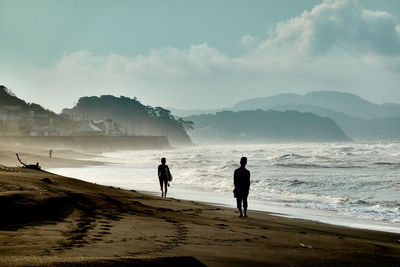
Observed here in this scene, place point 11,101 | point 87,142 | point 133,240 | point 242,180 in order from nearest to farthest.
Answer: point 133,240
point 242,180
point 87,142
point 11,101

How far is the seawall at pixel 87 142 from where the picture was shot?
95512 mm

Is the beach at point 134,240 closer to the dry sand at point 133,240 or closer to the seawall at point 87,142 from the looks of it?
the dry sand at point 133,240

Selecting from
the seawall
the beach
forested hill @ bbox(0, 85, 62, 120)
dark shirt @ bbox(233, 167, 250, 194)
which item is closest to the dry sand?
the beach

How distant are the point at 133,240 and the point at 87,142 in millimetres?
113905

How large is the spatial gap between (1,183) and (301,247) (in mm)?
6057

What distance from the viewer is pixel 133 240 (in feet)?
21.2

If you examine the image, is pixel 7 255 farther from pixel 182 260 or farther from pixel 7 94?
pixel 7 94

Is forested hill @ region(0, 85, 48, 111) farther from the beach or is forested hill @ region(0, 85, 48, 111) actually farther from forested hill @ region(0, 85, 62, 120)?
the beach

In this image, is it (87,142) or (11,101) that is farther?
(11,101)

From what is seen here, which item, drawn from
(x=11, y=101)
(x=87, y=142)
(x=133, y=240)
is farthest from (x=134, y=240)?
(x=11, y=101)

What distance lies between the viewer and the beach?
5.00m

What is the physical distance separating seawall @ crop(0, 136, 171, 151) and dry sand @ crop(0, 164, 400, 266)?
7245 centimetres

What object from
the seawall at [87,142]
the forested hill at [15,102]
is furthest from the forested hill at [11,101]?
the seawall at [87,142]

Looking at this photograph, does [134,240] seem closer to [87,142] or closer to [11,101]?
[87,142]
